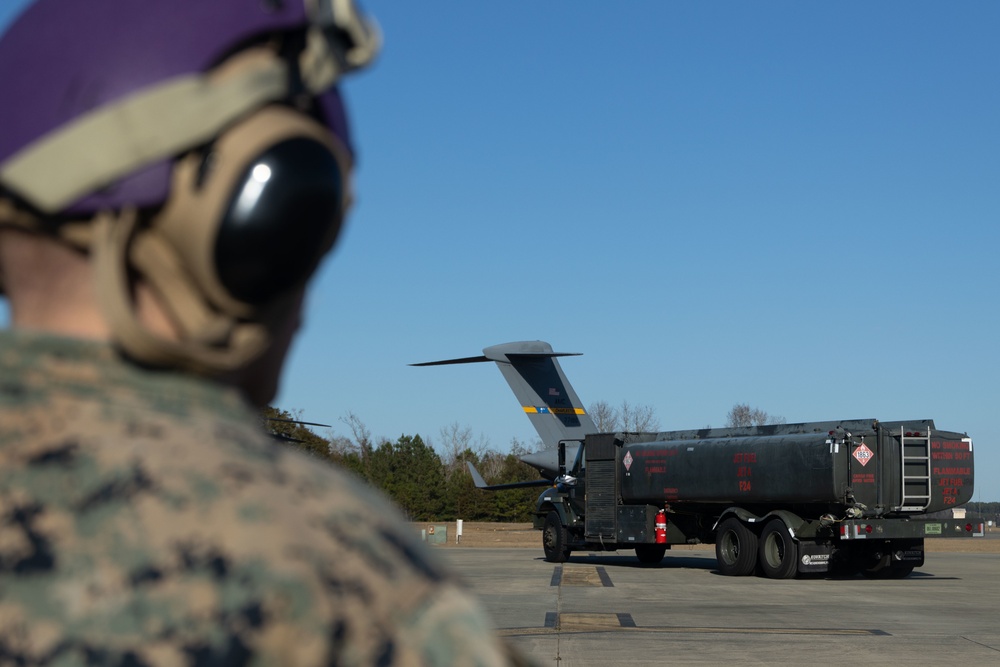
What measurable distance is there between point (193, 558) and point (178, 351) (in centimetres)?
24

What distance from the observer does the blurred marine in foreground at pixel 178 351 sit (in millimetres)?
931

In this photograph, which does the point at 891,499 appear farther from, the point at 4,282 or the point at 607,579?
the point at 4,282

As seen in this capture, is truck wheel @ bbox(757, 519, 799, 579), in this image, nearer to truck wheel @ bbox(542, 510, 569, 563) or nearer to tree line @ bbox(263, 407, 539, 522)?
truck wheel @ bbox(542, 510, 569, 563)

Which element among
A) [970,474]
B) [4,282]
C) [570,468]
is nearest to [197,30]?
[4,282]

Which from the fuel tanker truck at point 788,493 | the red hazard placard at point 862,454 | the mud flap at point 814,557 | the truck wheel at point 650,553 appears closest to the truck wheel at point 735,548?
the fuel tanker truck at point 788,493

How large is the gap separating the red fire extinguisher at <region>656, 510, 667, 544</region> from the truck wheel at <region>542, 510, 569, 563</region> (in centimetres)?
330

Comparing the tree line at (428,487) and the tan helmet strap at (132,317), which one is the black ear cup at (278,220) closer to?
the tan helmet strap at (132,317)

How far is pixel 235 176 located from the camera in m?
1.17

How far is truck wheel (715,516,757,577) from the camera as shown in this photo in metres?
22.8

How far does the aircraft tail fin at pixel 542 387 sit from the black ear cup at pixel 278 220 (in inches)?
1278

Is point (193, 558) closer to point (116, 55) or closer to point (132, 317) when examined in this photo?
point (132, 317)

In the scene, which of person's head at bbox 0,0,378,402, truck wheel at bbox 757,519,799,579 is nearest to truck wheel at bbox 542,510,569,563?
truck wheel at bbox 757,519,799,579

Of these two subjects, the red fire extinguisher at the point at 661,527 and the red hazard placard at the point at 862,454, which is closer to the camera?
the red hazard placard at the point at 862,454

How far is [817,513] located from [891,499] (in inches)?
56.0
